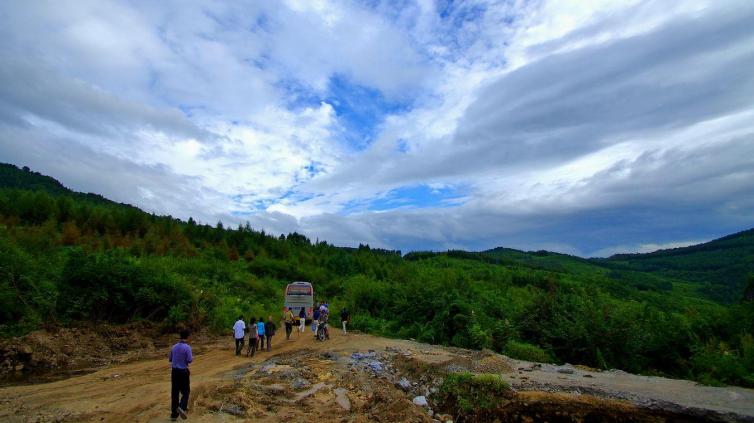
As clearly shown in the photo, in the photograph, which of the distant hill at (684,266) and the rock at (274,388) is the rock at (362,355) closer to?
the rock at (274,388)

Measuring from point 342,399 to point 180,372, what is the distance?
14.3 ft

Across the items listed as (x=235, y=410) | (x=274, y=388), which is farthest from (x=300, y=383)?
(x=235, y=410)

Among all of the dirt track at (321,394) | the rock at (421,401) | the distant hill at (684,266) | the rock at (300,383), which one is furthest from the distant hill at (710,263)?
the rock at (300,383)

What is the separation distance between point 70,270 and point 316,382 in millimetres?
15466

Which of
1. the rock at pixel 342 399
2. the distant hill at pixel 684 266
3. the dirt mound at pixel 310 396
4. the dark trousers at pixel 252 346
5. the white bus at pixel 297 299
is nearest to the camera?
the dirt mound at pixel 310 396

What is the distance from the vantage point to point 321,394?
1155 cm

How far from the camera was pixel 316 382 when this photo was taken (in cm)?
1264

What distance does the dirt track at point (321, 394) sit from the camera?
925 cm

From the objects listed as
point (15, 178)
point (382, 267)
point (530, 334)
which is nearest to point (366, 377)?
point (530, 334)

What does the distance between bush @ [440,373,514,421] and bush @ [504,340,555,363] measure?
6.47 meters

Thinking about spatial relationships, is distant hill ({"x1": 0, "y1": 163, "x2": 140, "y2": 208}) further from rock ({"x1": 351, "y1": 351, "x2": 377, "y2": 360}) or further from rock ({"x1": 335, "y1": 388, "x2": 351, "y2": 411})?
rock ({"x1": 335, "y1": 388, "x2": 351, "y2": 411})

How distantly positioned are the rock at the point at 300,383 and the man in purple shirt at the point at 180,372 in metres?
3.64

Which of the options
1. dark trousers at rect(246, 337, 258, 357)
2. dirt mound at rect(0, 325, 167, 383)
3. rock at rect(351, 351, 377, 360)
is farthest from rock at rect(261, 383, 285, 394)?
dirt mound at rect(0, 325, 167, 383)

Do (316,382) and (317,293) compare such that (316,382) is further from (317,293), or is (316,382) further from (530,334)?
(317,293)
